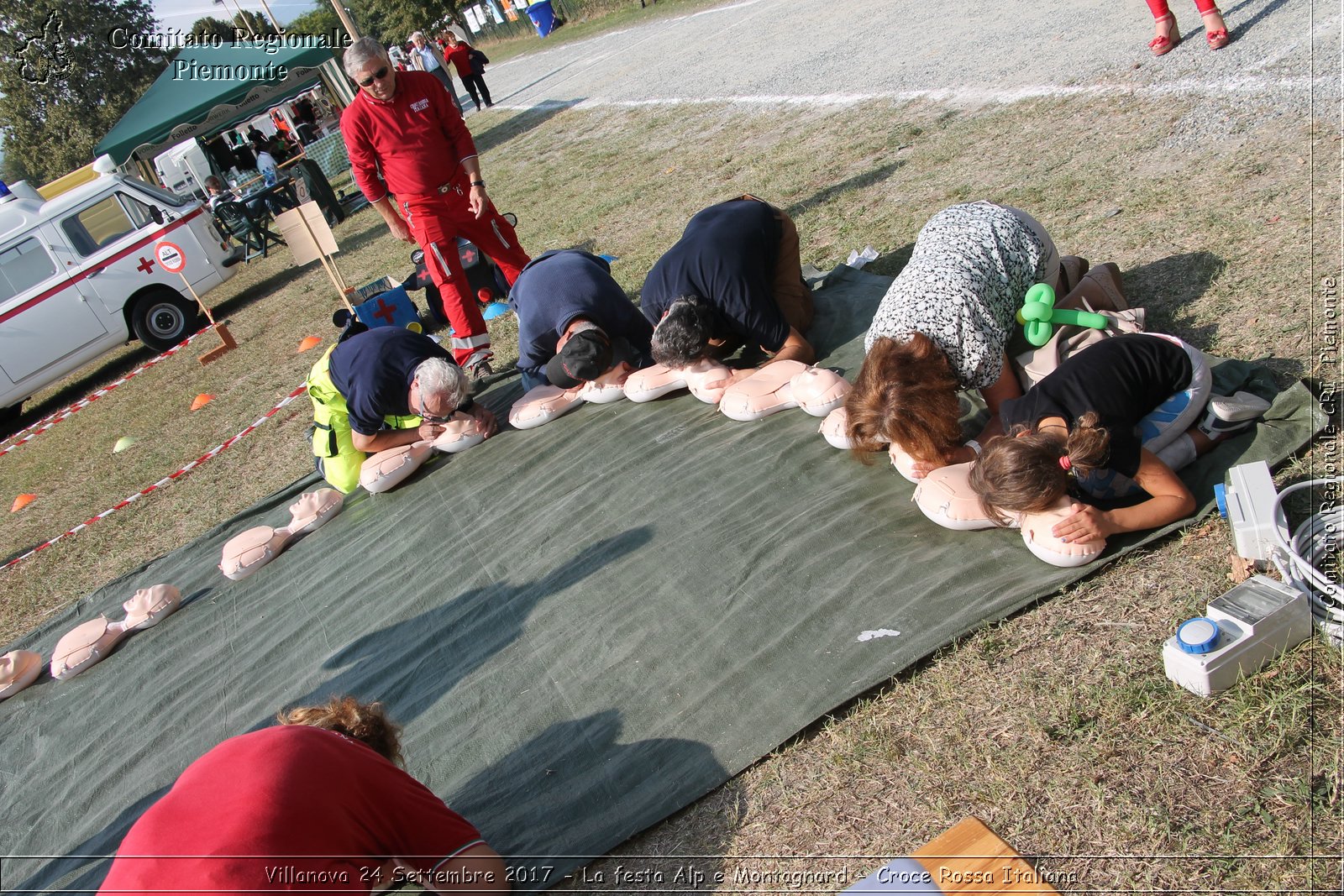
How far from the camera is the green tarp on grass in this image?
265 cm

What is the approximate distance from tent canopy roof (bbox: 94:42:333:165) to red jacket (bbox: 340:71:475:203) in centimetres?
1356

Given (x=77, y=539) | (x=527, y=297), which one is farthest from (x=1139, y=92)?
(x=77, y=539)

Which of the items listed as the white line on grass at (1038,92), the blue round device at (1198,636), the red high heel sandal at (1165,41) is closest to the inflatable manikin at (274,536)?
the blue round device at (1198,636)

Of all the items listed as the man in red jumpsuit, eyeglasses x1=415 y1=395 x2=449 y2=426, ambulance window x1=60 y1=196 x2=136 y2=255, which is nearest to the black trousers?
ambulance window x1=60 y1=196 x2=136 y2=255

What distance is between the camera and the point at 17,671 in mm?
4000

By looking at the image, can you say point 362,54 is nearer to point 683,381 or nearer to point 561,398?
point 561,398

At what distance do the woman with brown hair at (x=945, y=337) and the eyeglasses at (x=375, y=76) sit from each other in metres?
3.49

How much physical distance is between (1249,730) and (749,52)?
12066mm

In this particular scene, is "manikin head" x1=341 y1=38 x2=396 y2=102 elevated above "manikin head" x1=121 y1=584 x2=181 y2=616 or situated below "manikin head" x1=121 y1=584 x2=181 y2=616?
above

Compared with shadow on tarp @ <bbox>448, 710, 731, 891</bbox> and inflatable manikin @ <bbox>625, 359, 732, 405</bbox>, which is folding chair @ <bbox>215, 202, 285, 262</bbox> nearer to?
inflatable manikin @ <bbox>625, 359, 732, 405</bbox>

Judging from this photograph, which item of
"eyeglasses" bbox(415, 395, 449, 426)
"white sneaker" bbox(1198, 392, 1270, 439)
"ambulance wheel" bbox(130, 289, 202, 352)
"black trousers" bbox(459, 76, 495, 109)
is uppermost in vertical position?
"black trousers" bbox(459, 76, 495, 109)

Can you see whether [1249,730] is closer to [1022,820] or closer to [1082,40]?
[1022,820]

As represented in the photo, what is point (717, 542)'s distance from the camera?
331 centimetres

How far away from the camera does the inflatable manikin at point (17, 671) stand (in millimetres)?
3982
